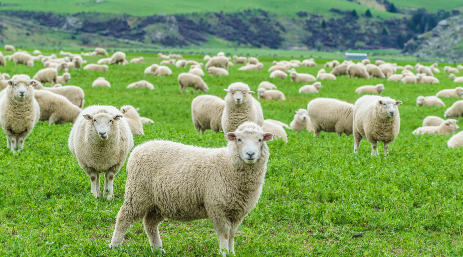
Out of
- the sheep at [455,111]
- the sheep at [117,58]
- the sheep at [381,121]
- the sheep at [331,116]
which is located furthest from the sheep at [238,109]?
the sheep at [117,58]

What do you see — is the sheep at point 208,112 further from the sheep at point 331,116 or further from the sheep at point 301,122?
the sheep at point 301,122

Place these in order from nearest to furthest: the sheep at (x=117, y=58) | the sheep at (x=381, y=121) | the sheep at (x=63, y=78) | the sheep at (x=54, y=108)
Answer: the sheep at (x=381, y=121)
the sheep at (x=54, y=108)
the sheep at (x=63, y=78)
the sheep at (x=117, y=58)

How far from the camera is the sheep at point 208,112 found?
1559 cm

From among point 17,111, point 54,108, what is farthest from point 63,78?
point 17,111

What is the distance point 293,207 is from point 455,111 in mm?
16629

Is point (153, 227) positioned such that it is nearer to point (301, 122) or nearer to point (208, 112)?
point (208, 112)

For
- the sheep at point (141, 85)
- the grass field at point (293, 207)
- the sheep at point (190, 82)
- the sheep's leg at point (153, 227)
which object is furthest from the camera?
the sheep at point (141, 85)

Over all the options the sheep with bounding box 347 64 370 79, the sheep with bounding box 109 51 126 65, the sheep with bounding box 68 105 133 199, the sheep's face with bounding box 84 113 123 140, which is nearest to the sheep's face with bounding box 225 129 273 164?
the sheep's face with bounding box 84 113 123 140

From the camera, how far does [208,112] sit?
1585 cm

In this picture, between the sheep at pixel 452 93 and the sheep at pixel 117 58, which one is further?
the sheep at pixel 117 58

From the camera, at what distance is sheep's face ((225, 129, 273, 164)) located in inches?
231

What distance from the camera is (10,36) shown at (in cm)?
14175

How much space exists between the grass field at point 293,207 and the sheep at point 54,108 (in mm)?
2338

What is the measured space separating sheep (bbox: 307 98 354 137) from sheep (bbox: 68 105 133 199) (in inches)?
360
